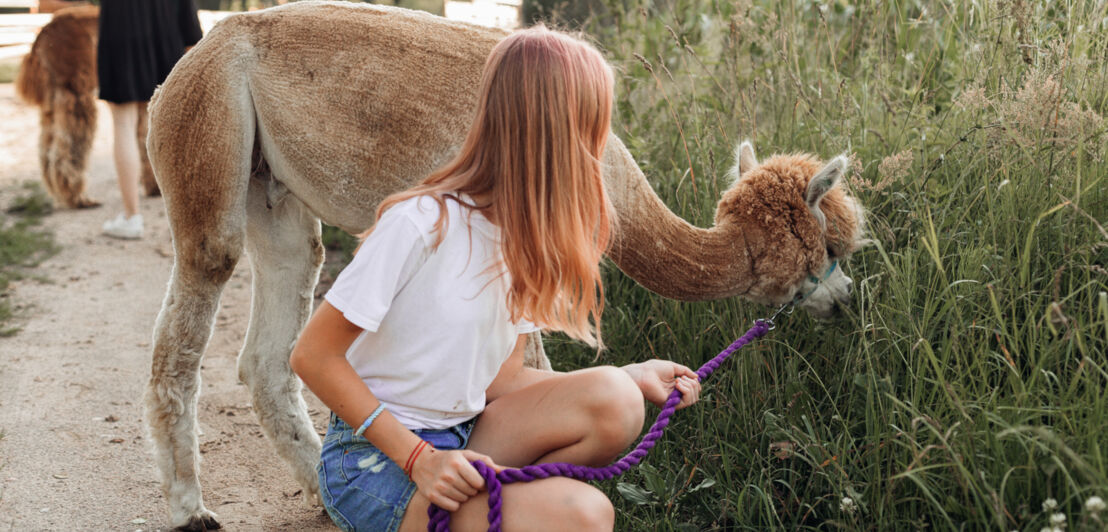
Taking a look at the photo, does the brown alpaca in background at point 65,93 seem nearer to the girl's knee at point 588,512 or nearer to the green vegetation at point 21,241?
the green vegetation at point 21,241

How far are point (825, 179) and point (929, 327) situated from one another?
0.53 m

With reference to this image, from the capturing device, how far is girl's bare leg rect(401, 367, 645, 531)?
78.5 inches

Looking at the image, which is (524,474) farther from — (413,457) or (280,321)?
(280,321)

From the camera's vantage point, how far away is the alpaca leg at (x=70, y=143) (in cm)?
723

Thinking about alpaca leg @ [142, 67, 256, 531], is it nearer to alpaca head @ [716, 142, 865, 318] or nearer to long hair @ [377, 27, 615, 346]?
long hair @ [377, 27, 615, 346]

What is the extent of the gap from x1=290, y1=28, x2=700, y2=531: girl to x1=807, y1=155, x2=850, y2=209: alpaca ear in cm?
94

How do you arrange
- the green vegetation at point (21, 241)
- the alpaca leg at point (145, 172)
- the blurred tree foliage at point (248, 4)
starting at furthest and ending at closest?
the blurred tree foliage at point (248, 4)
the alpaca leg at point (145, 172)
the green vegetation at point (21, 241)

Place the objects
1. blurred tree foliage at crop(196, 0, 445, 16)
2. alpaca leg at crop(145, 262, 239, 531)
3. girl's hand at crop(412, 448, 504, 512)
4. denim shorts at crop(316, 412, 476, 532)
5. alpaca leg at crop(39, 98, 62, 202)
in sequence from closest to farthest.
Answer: girl's hand at crop(412, 448, 504, 512) < denim shorts at crop(316, 412, 476, 532) < alpaca leg at crop(145, 262, 239, 531) < alpaca leg at crop(39, 98, 62, 202) < blurred tree foliage at crop(196, 0, 445, 16)

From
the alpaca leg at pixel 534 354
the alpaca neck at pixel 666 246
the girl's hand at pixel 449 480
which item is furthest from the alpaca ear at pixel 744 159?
the girl's hand at pixel 449 480

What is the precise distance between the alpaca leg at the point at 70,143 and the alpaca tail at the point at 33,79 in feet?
0.37

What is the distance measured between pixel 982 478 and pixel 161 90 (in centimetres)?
262

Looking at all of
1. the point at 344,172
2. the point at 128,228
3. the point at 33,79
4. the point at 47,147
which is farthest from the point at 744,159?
the point at 33,79

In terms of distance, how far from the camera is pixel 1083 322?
248cm

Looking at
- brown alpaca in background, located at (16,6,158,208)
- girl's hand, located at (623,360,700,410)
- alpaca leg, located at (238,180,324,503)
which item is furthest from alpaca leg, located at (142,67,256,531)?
brown alpaca in background, located at (16,6,158,208)
